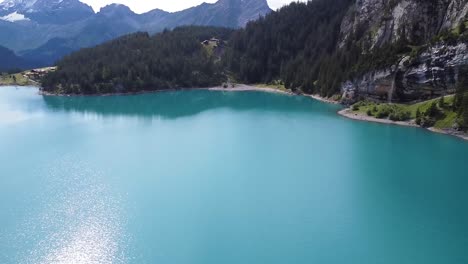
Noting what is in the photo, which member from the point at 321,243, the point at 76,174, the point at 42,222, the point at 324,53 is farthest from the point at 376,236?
the point at 324,53

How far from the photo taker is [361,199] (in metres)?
52.1

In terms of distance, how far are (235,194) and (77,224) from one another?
60.1ft

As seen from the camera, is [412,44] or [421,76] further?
[412,44]

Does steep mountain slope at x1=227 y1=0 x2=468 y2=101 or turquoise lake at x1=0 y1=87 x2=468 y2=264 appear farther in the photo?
steep mountain slope at x1=227 y1=0 x2=468 y2=101

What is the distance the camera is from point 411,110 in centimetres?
8975

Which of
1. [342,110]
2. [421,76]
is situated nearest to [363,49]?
[342,110]

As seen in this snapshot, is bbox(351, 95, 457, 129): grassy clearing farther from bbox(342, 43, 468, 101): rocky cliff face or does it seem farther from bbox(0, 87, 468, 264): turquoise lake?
bbox(0, 87, 468, 264): turquoise lake

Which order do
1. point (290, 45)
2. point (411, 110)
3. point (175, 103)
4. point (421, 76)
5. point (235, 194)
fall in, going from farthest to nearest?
point (290, 45), point (175, 103), point (421, 76), point (411, 110), point (235, 194)

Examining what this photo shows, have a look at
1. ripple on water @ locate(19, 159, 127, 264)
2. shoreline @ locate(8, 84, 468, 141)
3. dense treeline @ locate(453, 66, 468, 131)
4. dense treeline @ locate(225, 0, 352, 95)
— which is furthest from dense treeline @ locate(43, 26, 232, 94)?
dense treeline @ locate(453, 66, 468, 131)

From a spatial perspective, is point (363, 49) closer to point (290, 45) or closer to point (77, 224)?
point (290, 45)

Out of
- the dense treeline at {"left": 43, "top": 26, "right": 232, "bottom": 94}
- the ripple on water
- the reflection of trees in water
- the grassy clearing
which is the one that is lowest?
the ripple on water

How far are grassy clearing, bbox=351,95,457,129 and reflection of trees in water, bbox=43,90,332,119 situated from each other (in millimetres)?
18410

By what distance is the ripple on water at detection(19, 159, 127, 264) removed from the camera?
40.4 metres

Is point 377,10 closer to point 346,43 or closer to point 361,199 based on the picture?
point 346,43
